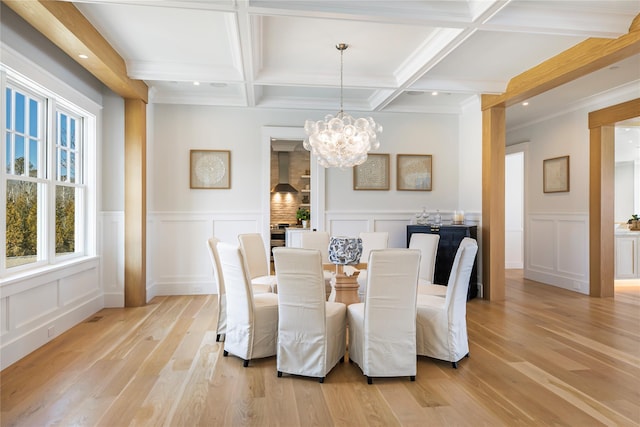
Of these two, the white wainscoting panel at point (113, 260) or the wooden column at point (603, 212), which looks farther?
the wooden column at point (603, 212)

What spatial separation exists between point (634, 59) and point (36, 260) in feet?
20.2

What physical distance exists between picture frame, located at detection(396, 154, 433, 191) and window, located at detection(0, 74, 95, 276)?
4.19 meters

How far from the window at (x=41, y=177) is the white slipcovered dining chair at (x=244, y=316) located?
173cm

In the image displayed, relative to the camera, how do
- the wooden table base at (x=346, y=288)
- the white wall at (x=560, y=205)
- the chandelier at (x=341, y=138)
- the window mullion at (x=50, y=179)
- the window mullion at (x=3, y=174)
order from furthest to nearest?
the white wall at (x=560, y=205)
the chandelier at (x=341, y=138)
the window mullion at (x=50, y=179)
the wooden table base at (x=346, y=288)
the window mullion at (x=3, y=174)

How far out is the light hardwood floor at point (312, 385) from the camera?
2227mm

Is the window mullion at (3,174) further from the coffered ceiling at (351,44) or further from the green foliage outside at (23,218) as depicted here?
the coffered ceiling at (351,44)

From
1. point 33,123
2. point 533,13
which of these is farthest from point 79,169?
point 533,13

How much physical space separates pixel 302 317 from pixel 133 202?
3100 mm

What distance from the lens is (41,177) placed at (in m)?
3.58

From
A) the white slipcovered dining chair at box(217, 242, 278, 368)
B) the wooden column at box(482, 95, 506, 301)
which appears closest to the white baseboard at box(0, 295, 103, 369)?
the white slipcovered dining chair at box(217, 242, 278, 368)

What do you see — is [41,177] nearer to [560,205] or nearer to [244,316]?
[244,316]

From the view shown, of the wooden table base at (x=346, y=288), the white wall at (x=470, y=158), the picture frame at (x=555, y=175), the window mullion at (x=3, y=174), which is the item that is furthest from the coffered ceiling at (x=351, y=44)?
the wooden table base at (x=346, y=288)

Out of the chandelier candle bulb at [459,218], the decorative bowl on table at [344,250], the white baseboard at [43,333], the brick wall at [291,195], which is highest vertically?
the brick wall at [291,195]

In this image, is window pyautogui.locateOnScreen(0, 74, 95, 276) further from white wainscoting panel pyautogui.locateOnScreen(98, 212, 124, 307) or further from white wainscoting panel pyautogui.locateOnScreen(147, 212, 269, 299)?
white wainscoting panel pyautogui.locateOnScreen(147, 212, 269, 299)
